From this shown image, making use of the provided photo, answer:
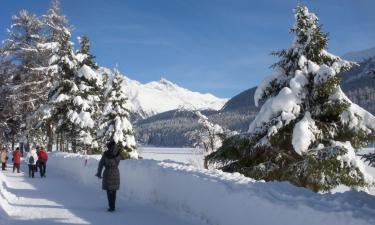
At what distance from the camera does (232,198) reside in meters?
9.23

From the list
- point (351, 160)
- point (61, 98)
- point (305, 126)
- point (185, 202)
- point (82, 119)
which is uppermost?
point (61, 98)

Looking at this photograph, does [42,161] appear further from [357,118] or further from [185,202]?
[357,118]

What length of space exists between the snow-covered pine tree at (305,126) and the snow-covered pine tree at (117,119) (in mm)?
20558

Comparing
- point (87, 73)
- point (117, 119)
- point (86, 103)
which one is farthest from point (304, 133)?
point (87, 73)

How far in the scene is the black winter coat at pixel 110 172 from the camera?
11711mm

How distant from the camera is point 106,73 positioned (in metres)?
46.0

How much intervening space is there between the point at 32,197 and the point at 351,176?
966 centimetres

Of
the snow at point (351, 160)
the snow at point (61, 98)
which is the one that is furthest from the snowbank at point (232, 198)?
the snow at point (61, 98)

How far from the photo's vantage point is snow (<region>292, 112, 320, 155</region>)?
14.0 meters

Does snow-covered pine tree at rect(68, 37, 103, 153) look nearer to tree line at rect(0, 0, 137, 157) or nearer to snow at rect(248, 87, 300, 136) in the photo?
tree line at rect(0, 0, 137, 157)

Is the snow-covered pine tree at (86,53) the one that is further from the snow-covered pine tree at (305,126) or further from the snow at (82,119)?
the snow-covered pine tree at (305,126)

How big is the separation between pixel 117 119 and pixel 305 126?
23578mm

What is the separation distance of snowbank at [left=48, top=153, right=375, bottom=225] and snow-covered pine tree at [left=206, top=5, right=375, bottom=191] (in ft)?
10.2

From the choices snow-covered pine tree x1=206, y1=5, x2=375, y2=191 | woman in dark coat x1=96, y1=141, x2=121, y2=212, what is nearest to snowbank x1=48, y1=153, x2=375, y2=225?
woman in dark coat x1=96, y1=141, x2=121, y2=212
